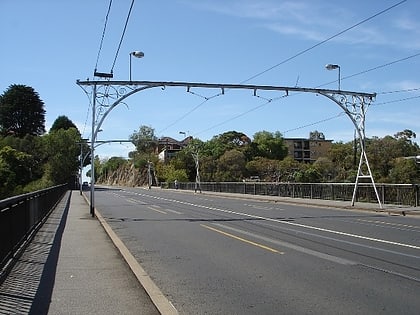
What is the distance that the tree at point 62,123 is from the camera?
442 feet

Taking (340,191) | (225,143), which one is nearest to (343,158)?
(225,143)

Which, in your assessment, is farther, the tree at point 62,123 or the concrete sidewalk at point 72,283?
the tree at point 62,123

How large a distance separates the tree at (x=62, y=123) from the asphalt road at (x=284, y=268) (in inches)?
4793

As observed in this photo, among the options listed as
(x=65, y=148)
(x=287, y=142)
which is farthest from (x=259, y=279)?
(x=287, y=142)

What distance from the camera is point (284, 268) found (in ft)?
34.0

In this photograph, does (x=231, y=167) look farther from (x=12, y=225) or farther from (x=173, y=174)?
(x=12, y=225)

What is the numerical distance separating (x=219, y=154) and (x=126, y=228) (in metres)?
106

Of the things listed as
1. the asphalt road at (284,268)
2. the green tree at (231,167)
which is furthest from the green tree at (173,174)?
the asphalt road at (284,268)

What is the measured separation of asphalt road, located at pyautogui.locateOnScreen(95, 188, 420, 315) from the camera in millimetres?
7496

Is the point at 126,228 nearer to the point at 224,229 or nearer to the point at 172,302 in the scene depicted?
the point at 224,229

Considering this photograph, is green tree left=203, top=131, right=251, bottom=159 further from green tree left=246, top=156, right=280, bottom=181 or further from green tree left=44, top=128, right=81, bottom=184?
green tree left=44, top=128, right=81, bottom=184

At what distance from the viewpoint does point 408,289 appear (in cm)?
834

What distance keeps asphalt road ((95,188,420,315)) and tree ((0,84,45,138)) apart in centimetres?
10882

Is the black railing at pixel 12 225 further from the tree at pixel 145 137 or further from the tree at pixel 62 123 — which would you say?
the tree at pixel 145 137
